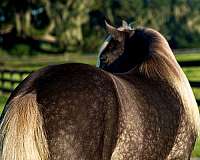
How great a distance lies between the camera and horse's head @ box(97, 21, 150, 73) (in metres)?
4.79

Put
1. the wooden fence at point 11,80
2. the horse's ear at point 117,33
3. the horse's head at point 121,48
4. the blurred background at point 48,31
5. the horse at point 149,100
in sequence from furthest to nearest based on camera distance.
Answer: the blurred background at point 48,31
the wooden fence at point 11,80
the horse's ear at point 117,33
the horse's head at point 121,48
the horse at point 149,100

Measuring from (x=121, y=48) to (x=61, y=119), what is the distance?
6.77 ft

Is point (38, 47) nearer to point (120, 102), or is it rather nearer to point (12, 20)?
point (12, 20)

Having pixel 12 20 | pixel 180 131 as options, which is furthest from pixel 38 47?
pixel 180 131

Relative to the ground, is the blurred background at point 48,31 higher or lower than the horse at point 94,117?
lower

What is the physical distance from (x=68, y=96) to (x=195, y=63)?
11660 mm

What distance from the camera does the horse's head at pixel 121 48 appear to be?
189 inches

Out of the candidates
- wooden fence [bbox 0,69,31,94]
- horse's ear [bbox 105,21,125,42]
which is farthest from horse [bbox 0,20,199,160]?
wooden fence [bbox 0,69,31,94]

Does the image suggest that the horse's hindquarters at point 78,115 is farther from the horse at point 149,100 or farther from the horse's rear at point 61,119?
the horse at point 149,100

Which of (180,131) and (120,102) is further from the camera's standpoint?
(180,131)

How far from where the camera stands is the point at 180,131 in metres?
3.98

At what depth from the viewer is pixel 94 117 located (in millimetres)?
3133

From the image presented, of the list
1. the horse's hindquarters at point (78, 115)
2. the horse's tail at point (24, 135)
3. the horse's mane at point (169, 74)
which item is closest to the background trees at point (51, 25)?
the horse's mane at point (169, 74)

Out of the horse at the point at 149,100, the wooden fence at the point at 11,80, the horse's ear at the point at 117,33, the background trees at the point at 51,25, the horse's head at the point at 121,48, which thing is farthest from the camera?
the background trees at the point at 51,25
